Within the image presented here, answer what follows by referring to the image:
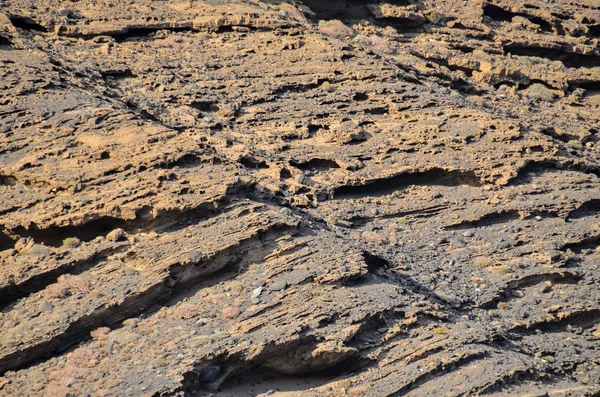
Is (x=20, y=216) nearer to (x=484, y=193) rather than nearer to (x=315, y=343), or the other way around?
(x=315, y=343)

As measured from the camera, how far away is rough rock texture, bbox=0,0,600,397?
51.5 ft

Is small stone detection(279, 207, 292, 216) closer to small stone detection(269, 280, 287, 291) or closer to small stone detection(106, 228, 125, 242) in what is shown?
small stone detection(269, 280, 287, 291)

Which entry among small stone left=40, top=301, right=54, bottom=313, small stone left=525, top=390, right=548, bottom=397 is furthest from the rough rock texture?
small stone left=40, top=301, right=54, bottom=313

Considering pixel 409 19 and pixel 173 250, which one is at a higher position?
pixel 409 19

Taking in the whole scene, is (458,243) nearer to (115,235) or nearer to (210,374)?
(210,374)

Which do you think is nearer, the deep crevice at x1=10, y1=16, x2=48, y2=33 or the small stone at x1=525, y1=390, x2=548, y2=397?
the small stone at x1=525, y1=390, x2=548, y2=397

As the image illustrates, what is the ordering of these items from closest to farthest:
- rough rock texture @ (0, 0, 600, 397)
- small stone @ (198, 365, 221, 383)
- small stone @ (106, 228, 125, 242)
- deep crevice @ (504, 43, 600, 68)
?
small stone @ (198, 365, 221, 383), rough rock texture @ (0, 0, 600, 397), small stone @ (106, 228, 125, 242), deep crevice @ (504, 43, 600, 68)

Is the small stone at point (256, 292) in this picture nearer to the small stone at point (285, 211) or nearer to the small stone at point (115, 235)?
the small stone at point (285, 211)

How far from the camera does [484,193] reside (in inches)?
826

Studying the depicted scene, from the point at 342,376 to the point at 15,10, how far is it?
13660 mm

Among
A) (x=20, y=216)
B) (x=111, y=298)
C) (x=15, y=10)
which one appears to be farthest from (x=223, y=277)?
(x=15, y=10)

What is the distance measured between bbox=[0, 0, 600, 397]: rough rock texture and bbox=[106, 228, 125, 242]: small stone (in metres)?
0.03

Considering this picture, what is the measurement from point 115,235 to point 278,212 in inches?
138

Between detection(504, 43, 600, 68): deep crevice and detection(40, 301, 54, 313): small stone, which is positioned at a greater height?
detection(504, 43, 600, 68): deep crevice
